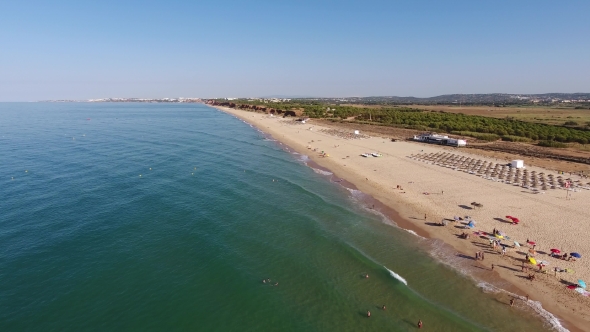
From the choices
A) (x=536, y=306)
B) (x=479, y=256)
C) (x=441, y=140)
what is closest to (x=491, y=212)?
(x=479, y=256)

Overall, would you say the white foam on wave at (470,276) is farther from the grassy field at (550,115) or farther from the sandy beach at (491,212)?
the grassy field at (550,115)

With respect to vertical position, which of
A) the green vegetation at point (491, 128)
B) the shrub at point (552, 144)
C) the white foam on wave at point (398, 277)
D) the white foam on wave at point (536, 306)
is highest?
the green vegetation at point (491, 128)

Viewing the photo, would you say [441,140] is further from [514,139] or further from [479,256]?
[479,256]

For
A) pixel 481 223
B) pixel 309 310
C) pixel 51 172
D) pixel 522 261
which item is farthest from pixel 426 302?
pixel 51 172

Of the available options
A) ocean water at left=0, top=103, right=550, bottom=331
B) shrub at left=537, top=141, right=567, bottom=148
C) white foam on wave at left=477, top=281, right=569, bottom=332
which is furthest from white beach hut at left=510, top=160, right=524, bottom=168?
white foam on wave at left=477, top=281, right=569, bottom=332

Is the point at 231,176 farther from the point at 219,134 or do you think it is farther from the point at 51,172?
the point at 219,134

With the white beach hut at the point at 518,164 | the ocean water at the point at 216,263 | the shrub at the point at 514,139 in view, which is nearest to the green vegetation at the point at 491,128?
the shrub at the point at 514,139

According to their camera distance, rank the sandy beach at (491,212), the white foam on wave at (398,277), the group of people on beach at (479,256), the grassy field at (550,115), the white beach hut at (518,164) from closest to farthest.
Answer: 1. the sandy beach at (491,212)
2. the white foam on wave at (398,277)
3. the group of people on beach at (479,256)
4. the white beach hut at (518,164)
5. the grassy field at (550,115)
